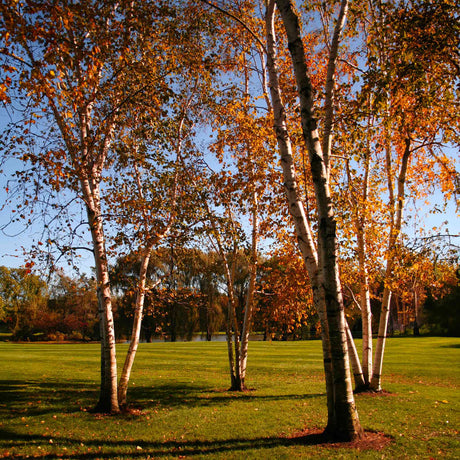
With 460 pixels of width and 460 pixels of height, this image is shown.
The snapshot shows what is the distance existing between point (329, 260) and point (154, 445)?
4.82 m

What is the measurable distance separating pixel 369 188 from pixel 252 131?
14.6ft

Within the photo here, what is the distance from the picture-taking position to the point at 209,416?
9.74 m

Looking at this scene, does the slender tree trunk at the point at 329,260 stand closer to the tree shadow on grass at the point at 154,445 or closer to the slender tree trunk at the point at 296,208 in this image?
the slender tree trunk at the point at 296,208

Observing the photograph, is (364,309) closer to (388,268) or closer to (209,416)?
(388,268)

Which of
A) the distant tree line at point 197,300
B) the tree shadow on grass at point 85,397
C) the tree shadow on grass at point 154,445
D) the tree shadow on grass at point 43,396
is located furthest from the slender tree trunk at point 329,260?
the tree shadow on grass at point 43,396

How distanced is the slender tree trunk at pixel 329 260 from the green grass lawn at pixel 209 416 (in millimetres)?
607

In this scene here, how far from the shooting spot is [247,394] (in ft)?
42.4

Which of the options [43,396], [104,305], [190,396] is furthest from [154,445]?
[43,396]

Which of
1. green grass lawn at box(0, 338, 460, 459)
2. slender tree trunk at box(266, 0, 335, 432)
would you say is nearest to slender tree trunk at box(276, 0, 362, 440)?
green grass lawn at box(0, 338, 460, 459)

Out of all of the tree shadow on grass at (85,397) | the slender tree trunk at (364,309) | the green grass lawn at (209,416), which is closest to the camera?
the green grass lawn at (209,416)

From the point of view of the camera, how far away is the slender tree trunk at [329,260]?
6.37 m

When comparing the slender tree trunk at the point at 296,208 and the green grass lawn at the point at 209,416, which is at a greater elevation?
the slender tree trunk at the point at 296,208

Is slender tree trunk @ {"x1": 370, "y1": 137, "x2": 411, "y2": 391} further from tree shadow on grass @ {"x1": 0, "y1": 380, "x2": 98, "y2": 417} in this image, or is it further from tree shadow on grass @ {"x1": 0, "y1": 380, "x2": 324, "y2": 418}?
tree shadow on grass @ {"x1": 0, "y1": 380, "x2": 98, "y2": 417}

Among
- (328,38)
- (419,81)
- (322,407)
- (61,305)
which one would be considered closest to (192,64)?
(328,38)
